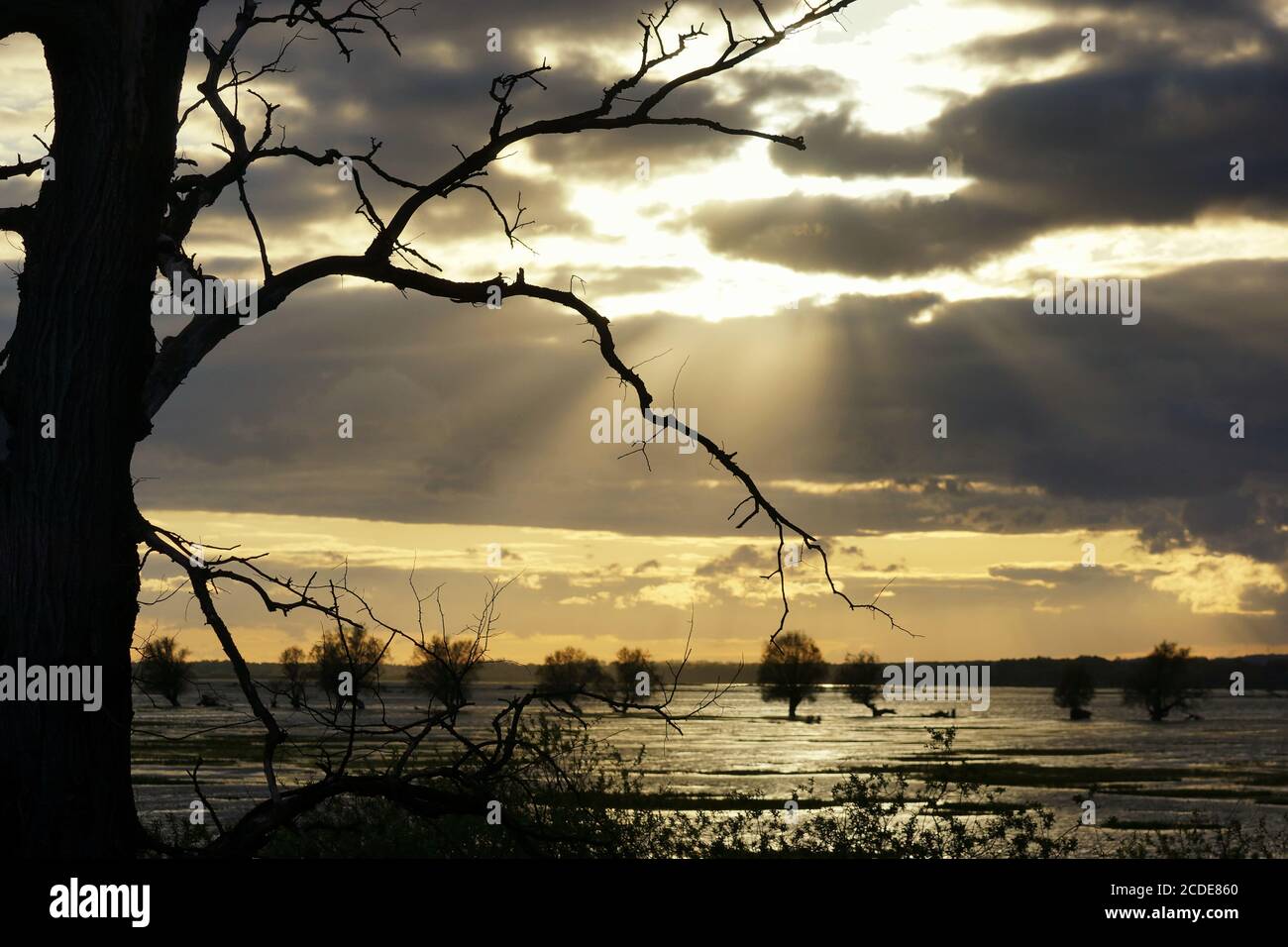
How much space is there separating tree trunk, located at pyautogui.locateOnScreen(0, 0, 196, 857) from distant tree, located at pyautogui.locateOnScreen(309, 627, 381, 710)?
96 cm

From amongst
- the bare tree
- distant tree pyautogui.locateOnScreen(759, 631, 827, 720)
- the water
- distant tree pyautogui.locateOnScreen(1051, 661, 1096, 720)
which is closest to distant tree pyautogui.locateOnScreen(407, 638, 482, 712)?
the bare tree

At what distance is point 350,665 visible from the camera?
Answer: 5961 mm

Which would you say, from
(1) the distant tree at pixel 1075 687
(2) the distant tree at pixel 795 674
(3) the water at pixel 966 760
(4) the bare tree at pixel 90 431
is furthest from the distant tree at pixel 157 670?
(1) the distant tree at pixel 1075 687

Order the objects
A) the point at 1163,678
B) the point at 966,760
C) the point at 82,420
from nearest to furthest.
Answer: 1. the point at 82,420
2. the point at 966,760
3. the point at 1163,678

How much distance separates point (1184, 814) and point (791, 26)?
40.0 m

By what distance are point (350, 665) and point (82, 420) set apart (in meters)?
1.65

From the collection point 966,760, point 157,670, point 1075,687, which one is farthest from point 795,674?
point 157,670

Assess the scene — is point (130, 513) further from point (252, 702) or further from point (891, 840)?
point (891, 840)

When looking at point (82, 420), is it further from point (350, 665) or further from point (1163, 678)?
point (1163, 678)
